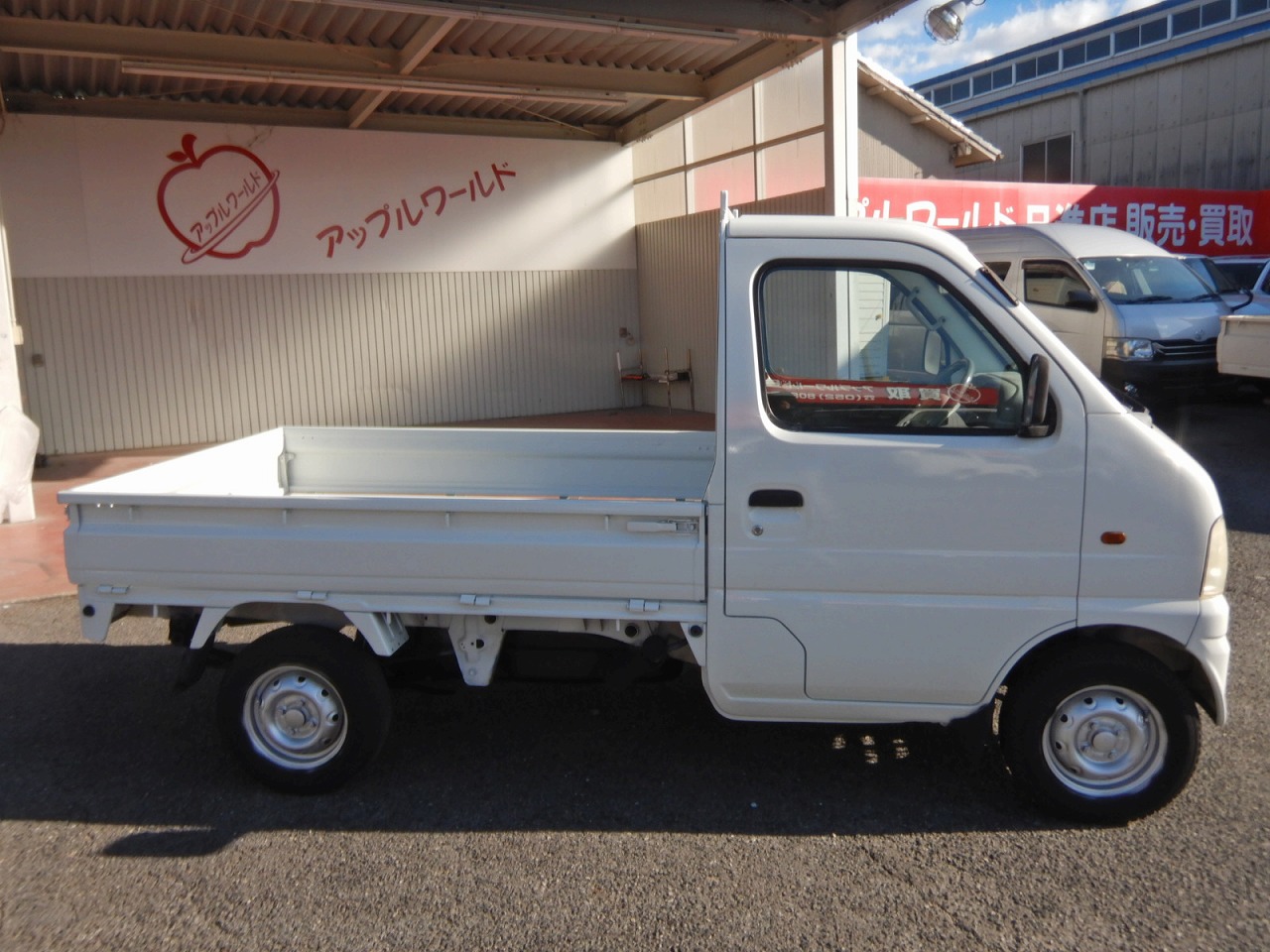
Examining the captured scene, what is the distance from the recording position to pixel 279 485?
569 centimetres

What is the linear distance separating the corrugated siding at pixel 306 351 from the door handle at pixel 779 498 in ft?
37.5

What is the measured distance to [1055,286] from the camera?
13484 millimetres

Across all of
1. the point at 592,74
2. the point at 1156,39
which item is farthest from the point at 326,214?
the point at 1156,39

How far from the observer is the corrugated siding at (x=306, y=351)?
13250 mm

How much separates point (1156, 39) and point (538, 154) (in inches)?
851

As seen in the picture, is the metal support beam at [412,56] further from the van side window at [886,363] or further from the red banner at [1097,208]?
the red banner at [1097,208]

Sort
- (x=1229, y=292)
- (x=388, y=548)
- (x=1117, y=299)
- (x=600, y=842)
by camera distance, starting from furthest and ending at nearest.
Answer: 1. (x=1229, y=292)
2. (x=1117, y=299)
3. (x=388, y=548)
4. (x=600, y=842)

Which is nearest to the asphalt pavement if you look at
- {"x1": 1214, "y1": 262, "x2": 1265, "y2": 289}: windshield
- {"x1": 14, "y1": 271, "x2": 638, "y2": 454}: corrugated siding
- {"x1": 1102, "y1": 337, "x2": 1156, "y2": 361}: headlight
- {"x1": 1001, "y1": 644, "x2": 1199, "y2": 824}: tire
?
{"x1": 1001, "y1": 644, "x2": 1199, "y2": 824}: tire

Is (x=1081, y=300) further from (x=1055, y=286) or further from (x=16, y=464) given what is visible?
(x=16, y=464)

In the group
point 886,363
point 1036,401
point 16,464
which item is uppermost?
point 886,363

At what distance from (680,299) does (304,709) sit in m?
11.8

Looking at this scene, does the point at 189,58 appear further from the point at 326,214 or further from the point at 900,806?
the point at 900,806

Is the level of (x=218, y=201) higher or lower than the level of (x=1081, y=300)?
higher

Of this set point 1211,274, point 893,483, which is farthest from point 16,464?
point 1211,274
